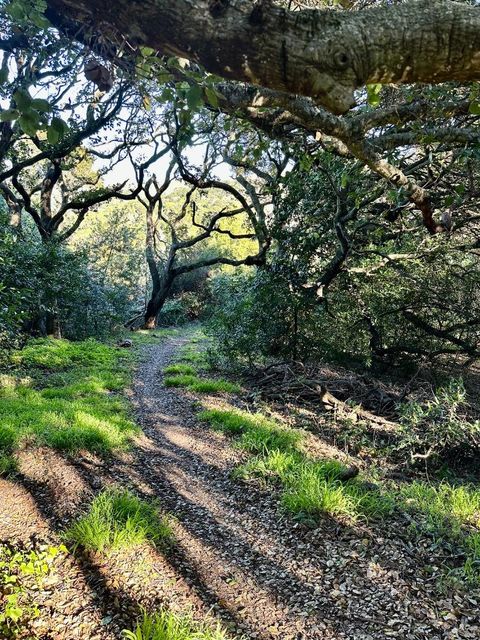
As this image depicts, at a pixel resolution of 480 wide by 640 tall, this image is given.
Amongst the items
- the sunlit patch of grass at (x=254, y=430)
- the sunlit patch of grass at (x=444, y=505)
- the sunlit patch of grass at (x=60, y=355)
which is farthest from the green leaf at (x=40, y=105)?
the sunlit patch of grass at (x=60, y=355)

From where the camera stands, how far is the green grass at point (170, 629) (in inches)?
89.6

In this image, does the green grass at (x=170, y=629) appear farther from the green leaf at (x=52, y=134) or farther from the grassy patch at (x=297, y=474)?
the green leaf at (x=52, y=134)

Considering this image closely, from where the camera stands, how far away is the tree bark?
1255 mm

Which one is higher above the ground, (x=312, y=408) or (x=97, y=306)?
(x=97, y=306)

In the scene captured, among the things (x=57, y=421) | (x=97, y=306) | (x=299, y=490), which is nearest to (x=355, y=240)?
(x=299, y=490)

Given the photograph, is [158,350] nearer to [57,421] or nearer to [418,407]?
[57,421]

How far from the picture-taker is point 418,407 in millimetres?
5355

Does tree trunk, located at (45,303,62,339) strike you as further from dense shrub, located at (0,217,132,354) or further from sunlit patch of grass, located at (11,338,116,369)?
sunlit patch of grass, located at (11,338,116,369)

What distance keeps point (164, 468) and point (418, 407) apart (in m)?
3.24

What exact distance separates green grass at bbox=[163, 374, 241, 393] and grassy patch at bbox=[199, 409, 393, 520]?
1.71 metres

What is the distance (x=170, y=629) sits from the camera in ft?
7.63

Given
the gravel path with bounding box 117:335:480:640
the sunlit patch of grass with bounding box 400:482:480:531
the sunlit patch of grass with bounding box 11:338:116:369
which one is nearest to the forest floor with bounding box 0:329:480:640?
the gravel path with bounding box 117:335:480:640

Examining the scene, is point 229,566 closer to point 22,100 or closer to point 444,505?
point 444,505

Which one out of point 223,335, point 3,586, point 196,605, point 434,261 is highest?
point 434,261
